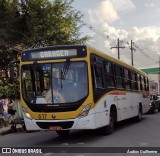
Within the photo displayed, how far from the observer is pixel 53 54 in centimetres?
1334

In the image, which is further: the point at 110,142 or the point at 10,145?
the point at 10,145

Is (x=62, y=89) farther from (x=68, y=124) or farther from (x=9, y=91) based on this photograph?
(x=9, y=91)

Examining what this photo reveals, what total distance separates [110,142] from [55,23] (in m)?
18.1

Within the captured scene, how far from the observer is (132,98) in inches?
798

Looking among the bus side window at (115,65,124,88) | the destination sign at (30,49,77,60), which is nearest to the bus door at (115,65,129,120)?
the bus side window at (115,65,124,88)

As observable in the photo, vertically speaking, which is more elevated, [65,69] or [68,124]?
[65,69]

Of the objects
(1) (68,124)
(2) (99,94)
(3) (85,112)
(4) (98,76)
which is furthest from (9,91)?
(3) (85,112)

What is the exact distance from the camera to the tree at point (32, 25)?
28.7 metres

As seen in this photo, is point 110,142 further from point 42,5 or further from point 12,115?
point 42,5

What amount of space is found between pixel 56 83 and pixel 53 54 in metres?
1.02

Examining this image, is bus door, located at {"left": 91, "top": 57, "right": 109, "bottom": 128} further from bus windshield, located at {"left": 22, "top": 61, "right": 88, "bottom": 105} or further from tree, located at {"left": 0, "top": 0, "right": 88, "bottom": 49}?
tree, located at {"left": 0, "top": 0, "right": 88, "bottom": 49}

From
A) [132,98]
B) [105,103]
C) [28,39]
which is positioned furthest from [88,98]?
[28,39]

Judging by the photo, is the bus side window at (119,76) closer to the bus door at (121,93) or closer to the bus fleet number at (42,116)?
the bus door at (121,93)

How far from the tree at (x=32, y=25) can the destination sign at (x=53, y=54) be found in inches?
592
